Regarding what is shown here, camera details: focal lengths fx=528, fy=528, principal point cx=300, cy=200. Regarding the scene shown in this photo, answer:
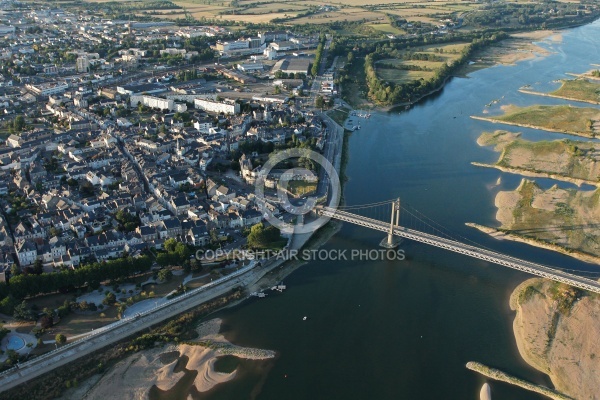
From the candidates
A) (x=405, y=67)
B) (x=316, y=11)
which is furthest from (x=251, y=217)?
(x=316, y=11)

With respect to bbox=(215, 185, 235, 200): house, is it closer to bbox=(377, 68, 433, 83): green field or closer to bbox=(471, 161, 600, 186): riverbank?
bbox=(471, 161, 600, 186): riverbank

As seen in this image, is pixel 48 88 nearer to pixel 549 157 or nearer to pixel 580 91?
pixel 549 157

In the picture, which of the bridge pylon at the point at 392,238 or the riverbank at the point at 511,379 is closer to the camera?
the riverbank at the point at 511,379

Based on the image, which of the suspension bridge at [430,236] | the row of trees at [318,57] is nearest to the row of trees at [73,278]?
the suspension bridge at [430,236]

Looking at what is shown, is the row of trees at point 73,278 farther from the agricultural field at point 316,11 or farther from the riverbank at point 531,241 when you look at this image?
the agricultural field at point 316,11

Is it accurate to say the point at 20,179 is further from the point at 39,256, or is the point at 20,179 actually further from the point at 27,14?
the point at 27,14

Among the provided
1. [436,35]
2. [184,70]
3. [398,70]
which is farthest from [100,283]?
[436,35]

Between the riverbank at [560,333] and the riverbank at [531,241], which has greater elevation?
the riverbank at [531,241]
